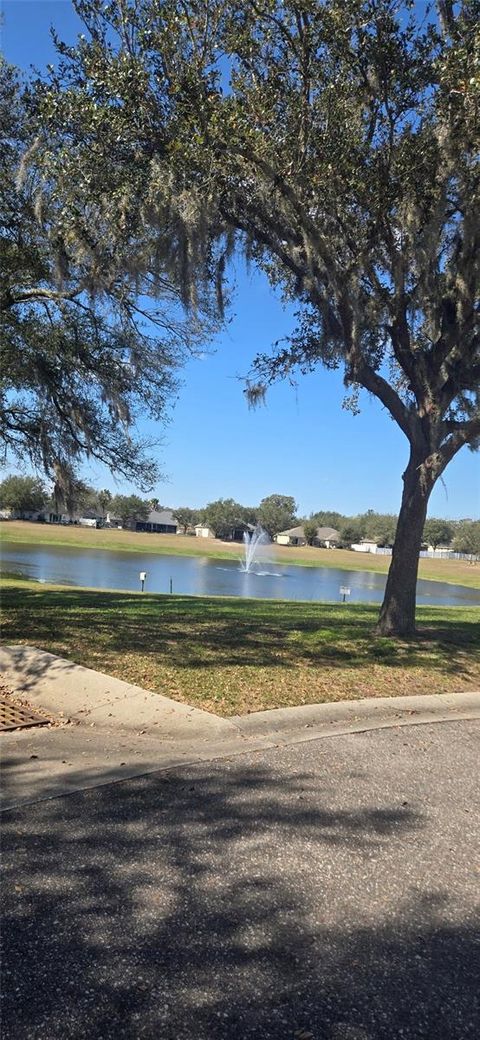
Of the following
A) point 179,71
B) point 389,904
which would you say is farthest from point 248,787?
point 179,71

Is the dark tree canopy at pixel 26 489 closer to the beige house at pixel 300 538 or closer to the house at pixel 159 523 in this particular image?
the house at pixel 159 523

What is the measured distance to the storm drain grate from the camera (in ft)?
17.1

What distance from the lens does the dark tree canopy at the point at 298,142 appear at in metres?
7.75

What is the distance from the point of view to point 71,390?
35.4 feet

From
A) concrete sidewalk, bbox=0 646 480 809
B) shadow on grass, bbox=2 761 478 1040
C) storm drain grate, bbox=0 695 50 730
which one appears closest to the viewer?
shadow on grass, bbox=2 761 478 1040

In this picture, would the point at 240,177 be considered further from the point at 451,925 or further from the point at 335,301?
the point at 451,925

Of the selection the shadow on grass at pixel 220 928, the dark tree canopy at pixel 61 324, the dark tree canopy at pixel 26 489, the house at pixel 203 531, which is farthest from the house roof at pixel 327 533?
the shadow on grass at pixel 220 928

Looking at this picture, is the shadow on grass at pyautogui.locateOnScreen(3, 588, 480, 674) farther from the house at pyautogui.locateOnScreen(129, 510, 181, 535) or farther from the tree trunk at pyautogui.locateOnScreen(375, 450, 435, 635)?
the house at pyautogui.locateOnScreen(129, 510, 181, 535)

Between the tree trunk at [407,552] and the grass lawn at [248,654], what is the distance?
314 millimetres

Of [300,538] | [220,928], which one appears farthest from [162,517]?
[220,928]

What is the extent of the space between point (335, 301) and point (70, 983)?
26.2 ft

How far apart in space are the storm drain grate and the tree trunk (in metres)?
5.17

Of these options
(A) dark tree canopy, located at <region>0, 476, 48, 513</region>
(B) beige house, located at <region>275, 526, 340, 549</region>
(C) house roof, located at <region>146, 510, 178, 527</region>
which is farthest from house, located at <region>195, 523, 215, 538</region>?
(A) dark tree canopy, located at <region>0, 476, 48, 513</region>

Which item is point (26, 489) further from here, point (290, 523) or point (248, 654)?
point (290, 523)
